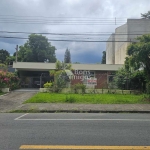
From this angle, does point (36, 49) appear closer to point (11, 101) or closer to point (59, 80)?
point (59, 80)

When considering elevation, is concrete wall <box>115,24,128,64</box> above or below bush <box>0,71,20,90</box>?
above

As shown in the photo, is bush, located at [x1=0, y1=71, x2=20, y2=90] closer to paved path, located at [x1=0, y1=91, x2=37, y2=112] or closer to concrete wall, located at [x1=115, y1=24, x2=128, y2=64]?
paved path, located at [x1=0, y1=91, x2=37, y2=112]

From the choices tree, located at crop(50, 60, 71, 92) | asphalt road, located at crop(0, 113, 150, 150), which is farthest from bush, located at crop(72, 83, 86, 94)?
asphalt road, located at crop(0, 113, 150, 150)

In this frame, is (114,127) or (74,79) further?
(74,79)

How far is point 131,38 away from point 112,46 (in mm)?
11248

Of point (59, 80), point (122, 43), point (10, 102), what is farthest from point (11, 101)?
point (122, 43)

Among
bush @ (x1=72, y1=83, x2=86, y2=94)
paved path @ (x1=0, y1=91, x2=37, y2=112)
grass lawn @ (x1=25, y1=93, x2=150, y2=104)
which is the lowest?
paved path @ (x1=0, y1=91, x2=37, y2=112)

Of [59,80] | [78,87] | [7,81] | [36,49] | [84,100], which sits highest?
[36,49]

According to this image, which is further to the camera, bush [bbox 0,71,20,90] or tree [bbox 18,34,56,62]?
tree [bbox 18,34,56,62]

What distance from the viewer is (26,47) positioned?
163ft

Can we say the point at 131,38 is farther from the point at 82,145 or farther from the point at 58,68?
the point at 82,145

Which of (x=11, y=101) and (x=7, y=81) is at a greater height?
(x=7, y=81)

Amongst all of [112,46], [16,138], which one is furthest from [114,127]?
[112,46]

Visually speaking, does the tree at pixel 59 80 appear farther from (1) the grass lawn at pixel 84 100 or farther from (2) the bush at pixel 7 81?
(2) the bush at pixel 7 81
